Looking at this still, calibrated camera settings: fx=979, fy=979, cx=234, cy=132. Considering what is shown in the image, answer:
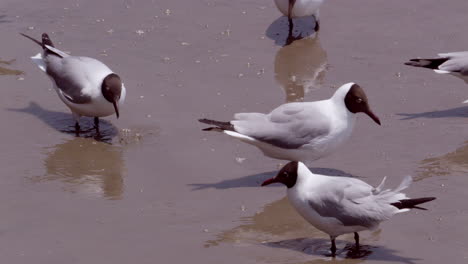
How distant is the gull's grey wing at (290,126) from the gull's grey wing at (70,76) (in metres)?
1.96

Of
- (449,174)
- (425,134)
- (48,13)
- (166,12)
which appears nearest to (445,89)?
(425,134)

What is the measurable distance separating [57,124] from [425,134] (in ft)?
12.4

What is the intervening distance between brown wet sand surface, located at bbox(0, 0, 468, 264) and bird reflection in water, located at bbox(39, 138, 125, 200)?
0.02 metres

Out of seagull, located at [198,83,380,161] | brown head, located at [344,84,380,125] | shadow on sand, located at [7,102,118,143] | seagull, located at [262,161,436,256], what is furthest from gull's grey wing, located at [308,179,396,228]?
shadow on sand, located at [7,102,118,143]

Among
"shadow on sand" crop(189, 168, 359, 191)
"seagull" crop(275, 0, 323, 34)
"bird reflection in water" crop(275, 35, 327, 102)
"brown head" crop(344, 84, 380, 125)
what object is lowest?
"shadow on sand" crop(189, 168, 359, 191)

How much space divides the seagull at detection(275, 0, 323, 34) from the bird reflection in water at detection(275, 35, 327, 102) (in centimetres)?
33

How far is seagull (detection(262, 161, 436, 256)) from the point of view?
7094 mm

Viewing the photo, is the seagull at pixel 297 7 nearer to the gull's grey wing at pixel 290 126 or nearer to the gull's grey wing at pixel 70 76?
the gull's grey wing at pixel 70 76

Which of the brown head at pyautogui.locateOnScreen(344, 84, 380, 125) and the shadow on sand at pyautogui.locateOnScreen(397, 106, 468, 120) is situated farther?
the shadow on sand at pyautogui.locateOnScreen(397, 106, 468, 120)

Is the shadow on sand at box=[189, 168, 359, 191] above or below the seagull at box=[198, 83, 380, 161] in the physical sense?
below

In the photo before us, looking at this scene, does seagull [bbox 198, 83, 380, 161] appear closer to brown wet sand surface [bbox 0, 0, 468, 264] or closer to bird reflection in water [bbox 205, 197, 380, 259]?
brown wet sand surface [bbox 0, 0, 468, 264]

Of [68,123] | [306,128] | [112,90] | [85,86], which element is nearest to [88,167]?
[112,90]

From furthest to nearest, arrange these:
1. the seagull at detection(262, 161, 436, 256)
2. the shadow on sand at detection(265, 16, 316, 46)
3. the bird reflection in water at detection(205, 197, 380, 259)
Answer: the shadow on sand at detection(265, 16, 316, 46)
the bird reflection in water at detection(205, 197, 380, 259)
the seagull at detection(262, 161, 436, 256)

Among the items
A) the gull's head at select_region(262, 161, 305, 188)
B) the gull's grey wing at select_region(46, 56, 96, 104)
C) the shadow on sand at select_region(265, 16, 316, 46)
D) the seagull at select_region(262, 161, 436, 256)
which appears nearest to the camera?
the seagull at select_region(262, 161, 436, 256)
